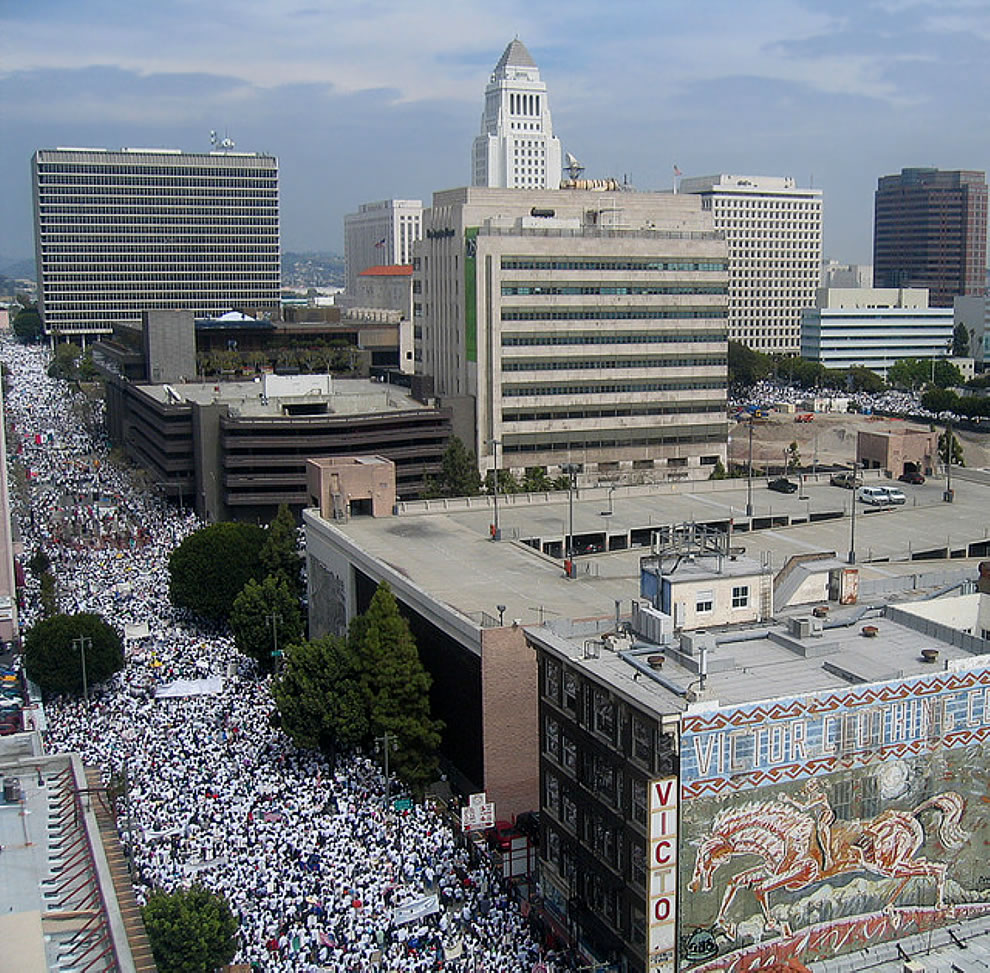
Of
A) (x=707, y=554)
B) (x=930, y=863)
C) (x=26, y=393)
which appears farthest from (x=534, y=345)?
(x=26, y=393)

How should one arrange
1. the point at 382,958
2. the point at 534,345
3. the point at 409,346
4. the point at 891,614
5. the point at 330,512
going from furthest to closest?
the point at 409,346, the point at 534,345, the point at 330,512, the point at 891,614, the point at 382,958

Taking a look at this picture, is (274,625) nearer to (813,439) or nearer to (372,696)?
(372,696)

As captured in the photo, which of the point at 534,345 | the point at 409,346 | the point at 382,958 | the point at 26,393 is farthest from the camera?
the point at 26,393

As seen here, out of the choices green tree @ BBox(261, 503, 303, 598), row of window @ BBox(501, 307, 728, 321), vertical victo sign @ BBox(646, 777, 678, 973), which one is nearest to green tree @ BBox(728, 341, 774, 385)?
row of window @ BBox(501, 307, 728, 321)

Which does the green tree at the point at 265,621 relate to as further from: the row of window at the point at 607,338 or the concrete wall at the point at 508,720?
the row of window at the point at 607,338

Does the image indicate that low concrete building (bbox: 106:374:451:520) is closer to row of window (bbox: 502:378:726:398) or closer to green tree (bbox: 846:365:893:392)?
row of window (bbox: 502:378:726:398)

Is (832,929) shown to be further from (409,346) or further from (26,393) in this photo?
(26,393)
